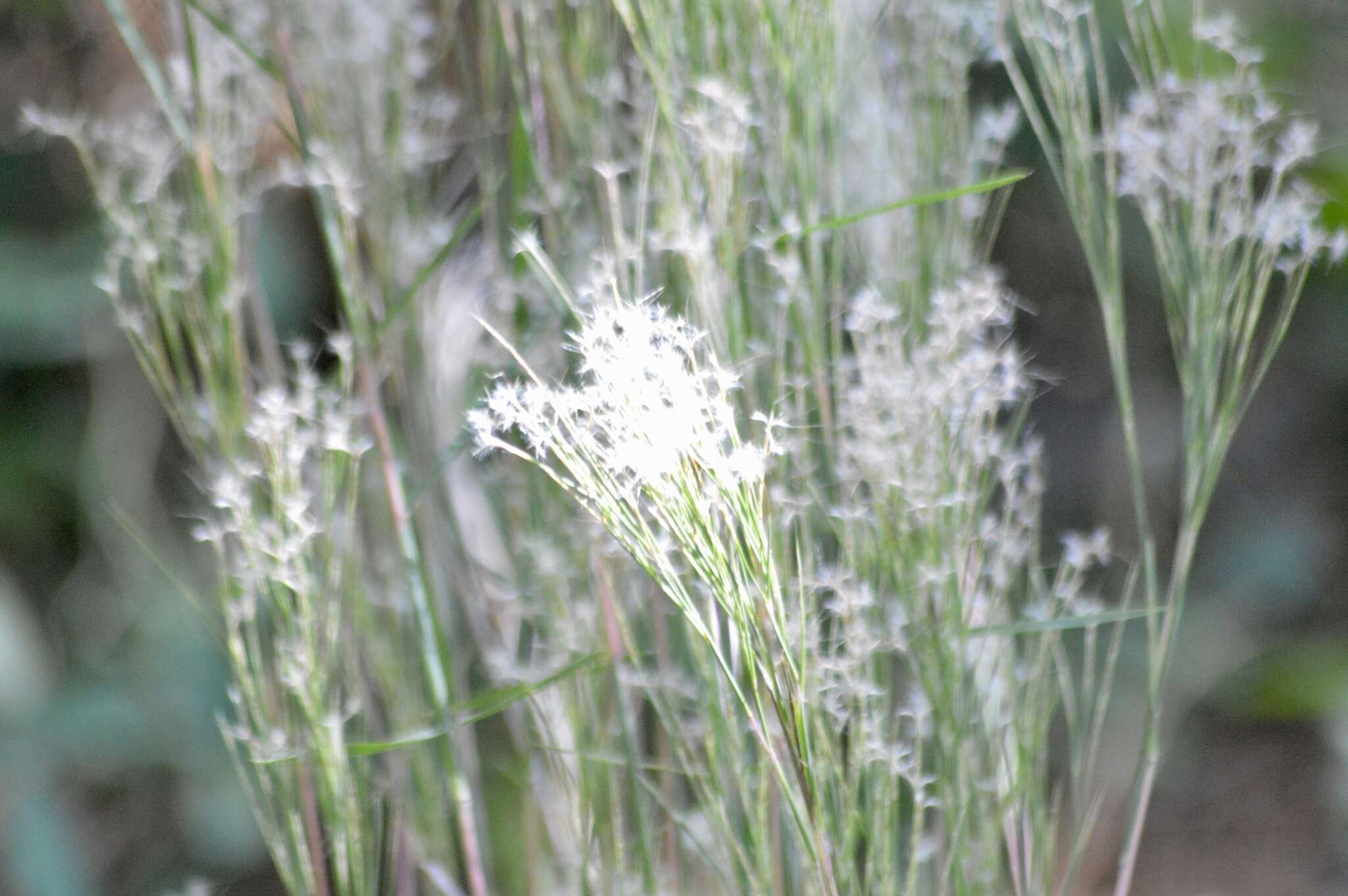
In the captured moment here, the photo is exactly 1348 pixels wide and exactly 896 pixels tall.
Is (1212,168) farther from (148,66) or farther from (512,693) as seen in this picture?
(148,66)

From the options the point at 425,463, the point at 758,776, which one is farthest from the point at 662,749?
the point at 425,463

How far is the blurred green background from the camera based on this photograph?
39.9 inches

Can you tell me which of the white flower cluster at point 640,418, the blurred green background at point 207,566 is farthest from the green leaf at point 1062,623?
the blurred green background at point 207,566

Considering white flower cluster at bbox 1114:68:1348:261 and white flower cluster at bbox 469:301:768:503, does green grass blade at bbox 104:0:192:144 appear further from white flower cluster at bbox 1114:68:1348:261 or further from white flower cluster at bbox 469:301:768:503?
white flower cluster at bbox 1114:68:1348:261

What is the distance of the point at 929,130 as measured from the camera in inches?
20.3

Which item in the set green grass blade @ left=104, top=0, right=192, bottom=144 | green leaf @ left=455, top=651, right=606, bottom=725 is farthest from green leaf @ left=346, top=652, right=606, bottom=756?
green grass blade @ left=104, top=0, right=192, bottom=144

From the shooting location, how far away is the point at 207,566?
43.1 inches

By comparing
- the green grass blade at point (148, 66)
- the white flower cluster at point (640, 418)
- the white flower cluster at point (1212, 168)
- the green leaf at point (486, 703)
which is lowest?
the green leaf at point (486, 703)

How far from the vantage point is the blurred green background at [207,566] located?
1.01 metres

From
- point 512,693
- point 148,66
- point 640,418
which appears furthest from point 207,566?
point 640,418

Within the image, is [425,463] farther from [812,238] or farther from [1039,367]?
[1039,367]

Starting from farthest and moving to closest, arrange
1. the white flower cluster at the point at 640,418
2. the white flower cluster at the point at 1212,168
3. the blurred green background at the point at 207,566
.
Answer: the blurred green background at the point at 207,566 → the white flower cluster at the point at 1212,168 → the white flower cluster at the point at 640,418

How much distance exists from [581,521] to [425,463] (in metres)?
0.13

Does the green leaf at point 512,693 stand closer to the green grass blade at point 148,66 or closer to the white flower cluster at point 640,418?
the white flower cluster at point 640,418
